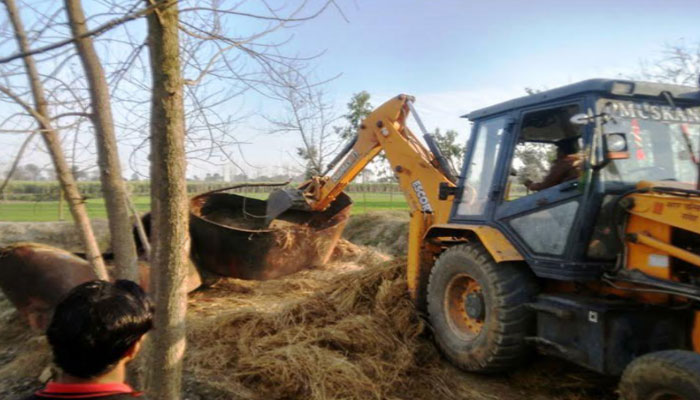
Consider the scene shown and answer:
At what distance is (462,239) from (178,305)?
10.2ft

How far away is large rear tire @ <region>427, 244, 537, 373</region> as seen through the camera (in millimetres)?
4070

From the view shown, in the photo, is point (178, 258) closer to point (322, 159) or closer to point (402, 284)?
point (402, 284)

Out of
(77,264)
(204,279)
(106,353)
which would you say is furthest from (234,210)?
(106,353)

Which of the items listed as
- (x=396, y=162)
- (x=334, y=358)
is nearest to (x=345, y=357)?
(x=334, y=358)

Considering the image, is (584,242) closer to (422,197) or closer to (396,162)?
(422,197)

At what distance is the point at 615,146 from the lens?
145 inches

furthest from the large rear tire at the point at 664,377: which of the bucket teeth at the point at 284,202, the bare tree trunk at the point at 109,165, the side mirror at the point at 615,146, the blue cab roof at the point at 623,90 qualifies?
the bucket teeth at the point at 284,202

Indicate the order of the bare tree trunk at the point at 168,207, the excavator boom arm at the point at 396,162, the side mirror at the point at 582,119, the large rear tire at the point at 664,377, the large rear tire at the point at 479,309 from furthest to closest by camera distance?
the excavator boom arm at the point at 396,162
the large rear tire at the point at 479,309
the side mirror at the point at 582,119
the large rear tire at the point at 664,377
the bare tree trunk at the point at 168,207

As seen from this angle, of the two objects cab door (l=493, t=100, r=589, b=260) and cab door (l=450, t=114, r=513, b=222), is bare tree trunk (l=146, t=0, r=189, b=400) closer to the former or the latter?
cab door (l=493, t=100, r=589, b=260)

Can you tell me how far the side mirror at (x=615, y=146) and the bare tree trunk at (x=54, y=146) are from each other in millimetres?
3528

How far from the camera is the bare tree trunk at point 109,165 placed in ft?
10.7

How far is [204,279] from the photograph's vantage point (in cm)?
758

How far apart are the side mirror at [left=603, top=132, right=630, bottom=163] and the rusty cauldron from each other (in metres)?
4.80

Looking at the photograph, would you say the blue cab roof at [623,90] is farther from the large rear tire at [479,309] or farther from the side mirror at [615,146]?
the large rear tire at [479,309]
